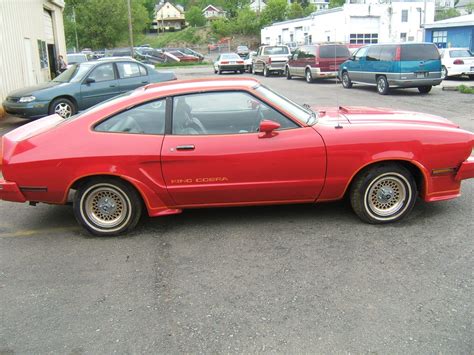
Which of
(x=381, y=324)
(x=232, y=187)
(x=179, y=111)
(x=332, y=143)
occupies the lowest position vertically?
(x=381, y=324)

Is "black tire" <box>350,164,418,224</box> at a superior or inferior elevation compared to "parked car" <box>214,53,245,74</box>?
inferior

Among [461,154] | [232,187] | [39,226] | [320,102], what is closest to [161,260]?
[232,187]

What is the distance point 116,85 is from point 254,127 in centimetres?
890

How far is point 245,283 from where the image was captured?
3.80 meters

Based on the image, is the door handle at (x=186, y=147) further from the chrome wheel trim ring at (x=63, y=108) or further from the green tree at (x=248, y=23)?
the green tree at (x=248, y=23)

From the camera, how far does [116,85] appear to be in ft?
42.2

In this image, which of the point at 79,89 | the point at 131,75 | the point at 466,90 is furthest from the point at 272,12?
the point at 79,89

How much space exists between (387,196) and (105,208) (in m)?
2.78

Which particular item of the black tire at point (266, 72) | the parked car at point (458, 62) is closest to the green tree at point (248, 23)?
the black tire at point (266, 72)

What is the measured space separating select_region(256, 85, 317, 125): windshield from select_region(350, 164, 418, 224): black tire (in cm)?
77

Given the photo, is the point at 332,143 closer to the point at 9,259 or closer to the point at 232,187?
the point at 232,187

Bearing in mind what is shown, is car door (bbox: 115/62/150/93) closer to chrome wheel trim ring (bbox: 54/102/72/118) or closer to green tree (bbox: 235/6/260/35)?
chrome wheel trim ring (bbox: 54/102/72/118)

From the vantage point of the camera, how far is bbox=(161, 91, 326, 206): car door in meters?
4.67

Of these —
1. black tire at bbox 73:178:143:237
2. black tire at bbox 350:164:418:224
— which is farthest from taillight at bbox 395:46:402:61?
black tire at bbox 73:178:143:237
